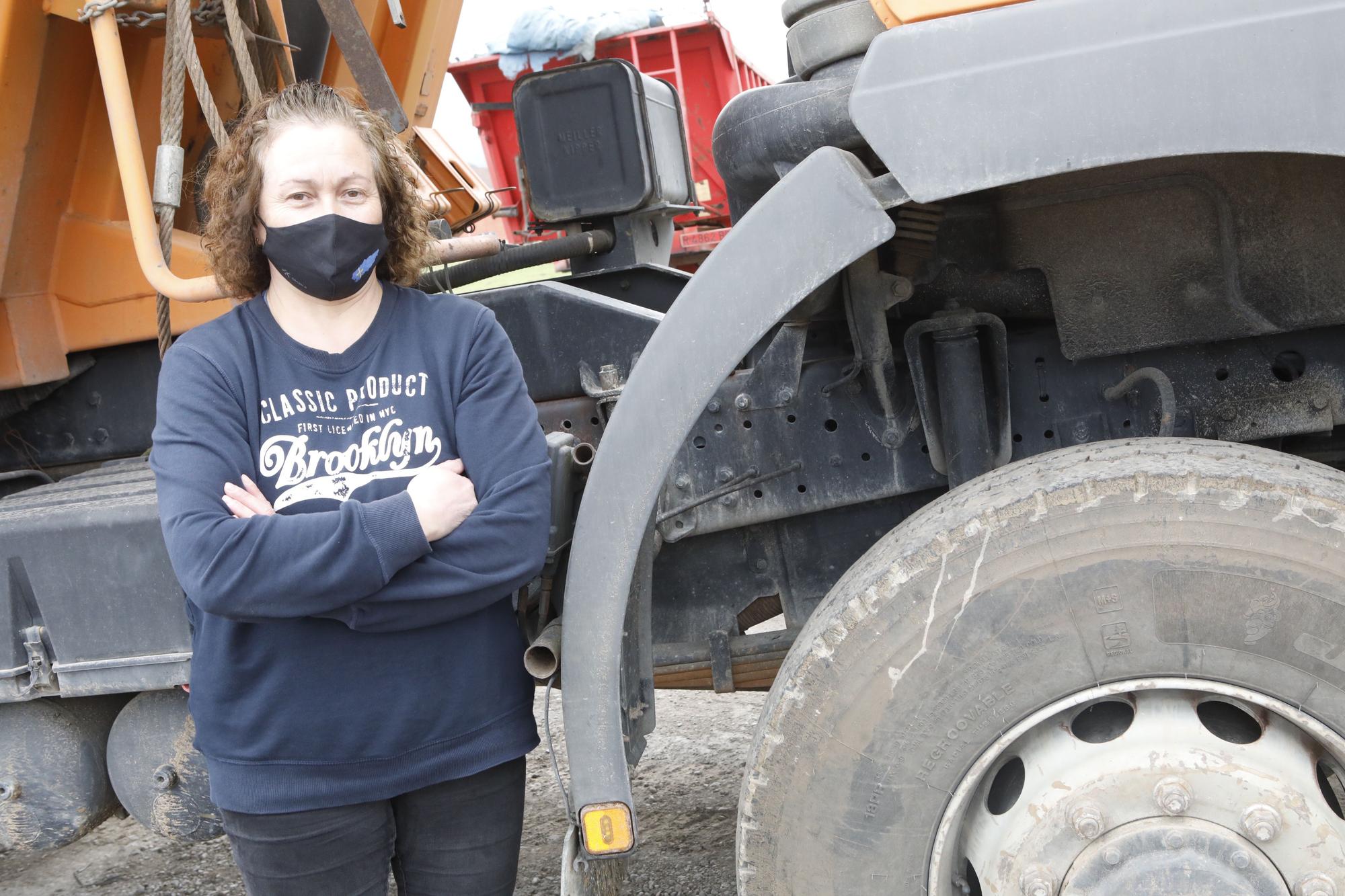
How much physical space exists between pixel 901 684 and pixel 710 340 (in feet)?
1.72

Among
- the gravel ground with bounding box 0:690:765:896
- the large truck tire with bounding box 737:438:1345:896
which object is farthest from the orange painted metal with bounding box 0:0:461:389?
the large truck tire with bounding box 737:438:1345:896

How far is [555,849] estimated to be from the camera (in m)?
3.06

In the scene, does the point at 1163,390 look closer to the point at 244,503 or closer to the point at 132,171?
the point at 244,503

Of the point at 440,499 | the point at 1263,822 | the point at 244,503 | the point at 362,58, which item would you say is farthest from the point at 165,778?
the point at 1263,822

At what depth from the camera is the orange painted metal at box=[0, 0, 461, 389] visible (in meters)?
2.19

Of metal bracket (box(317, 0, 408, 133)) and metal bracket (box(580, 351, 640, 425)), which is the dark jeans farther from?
metal bracket (box(317, 0, 408, 133))

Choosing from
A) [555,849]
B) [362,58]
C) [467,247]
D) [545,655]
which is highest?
[362,58]

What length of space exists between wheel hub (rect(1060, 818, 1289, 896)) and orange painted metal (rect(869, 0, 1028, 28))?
1.05 m

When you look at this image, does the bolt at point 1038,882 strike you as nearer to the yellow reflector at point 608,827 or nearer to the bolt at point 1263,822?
the bolt at point 1263,822

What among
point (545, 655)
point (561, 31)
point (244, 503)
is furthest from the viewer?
point (561, 31)

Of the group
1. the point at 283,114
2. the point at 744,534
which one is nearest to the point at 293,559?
the point at 283,114

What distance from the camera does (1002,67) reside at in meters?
1.38

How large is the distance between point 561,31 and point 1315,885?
7.72 metres

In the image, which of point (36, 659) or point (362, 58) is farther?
point (362, 58)
